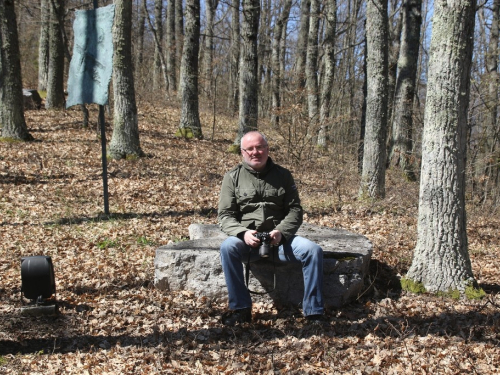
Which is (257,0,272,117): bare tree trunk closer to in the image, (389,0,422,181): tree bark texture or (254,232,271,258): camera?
(389,0,422,181): tree bark texture

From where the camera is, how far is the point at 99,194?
30.5 feet

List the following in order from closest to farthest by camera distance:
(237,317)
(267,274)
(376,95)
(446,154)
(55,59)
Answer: (237,317) < (446,154) < (267,274) < (376,95) < (55,59)

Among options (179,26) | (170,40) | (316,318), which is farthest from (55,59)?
(316,318)

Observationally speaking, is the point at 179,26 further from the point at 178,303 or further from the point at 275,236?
the point at 275,236

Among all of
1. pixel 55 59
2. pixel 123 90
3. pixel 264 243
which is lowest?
pixel 264 243

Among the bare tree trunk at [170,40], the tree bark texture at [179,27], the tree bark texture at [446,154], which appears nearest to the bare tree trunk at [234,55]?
the tree bark texture at [179,27]

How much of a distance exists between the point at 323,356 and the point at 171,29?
23072 mm

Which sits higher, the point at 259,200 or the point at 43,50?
the point at 43,50

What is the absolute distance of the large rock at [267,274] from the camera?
199 inches

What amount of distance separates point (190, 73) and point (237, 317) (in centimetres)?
1170

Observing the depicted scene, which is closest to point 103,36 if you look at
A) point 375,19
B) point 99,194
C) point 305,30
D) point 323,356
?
point 99,194

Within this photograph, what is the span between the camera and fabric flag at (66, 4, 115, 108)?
23.4ft

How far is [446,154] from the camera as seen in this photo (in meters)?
4.81

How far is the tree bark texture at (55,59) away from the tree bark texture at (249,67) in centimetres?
672
